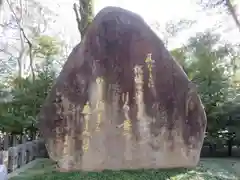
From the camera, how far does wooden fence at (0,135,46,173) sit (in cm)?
688

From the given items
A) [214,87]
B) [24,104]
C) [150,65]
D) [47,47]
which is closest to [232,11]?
[214,87]

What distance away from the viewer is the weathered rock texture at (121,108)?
21.1ft

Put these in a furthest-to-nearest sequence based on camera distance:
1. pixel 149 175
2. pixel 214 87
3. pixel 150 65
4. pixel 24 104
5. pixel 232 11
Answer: pixel 232 11
pixel 24 104
pixel 214 87
pixel 150 65
pixel 149 175

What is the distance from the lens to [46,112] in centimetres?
645

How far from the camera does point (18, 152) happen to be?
7.55 meters

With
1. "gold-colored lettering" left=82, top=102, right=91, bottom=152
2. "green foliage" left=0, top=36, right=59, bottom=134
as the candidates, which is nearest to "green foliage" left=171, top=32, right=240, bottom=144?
"gold-colored lettering" left=82, top=102, right=91, bottom=152

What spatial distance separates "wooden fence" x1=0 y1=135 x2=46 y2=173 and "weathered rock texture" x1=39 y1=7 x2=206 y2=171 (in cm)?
110

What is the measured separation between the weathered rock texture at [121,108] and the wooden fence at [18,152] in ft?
3.59

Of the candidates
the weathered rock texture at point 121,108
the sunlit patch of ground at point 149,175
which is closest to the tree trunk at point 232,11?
the weathered rock texture at point 121,108

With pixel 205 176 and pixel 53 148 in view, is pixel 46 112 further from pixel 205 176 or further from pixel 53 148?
pixel 205 176

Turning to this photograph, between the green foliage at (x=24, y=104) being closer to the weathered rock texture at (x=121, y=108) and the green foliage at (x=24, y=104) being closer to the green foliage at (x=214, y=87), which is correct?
the weathered rock texture at (x=121, y=108)

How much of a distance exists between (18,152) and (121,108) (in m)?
2.77

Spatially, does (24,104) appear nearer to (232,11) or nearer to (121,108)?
(121,108)

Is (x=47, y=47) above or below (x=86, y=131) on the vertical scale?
above
